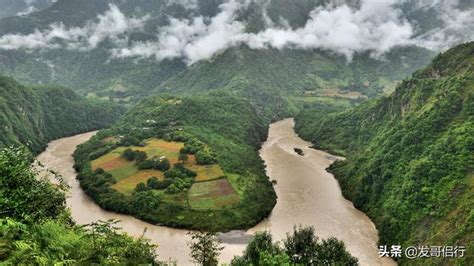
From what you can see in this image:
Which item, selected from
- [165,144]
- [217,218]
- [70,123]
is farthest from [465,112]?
[70,123]

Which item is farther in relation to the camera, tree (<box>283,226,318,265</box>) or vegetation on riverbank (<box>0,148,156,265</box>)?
tree (<box>283,226,318,265</box>)

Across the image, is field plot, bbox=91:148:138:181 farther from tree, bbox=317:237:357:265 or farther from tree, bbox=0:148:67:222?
tree, bbox=0:148:67:222

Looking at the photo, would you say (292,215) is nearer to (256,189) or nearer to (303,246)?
(256,189)

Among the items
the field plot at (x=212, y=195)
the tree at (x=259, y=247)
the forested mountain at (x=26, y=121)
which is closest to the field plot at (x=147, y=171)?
the field plot at (x=212, y=195)

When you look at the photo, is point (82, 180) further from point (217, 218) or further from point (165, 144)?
point (217, 218)

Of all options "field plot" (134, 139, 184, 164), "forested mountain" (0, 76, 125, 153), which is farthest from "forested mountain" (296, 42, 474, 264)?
"forested mountain" (0, 76, 125, 153)

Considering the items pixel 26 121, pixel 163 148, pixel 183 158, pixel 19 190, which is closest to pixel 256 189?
pixel 183 158

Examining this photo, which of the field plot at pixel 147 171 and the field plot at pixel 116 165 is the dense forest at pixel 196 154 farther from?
the field plot at pixel 116 165
